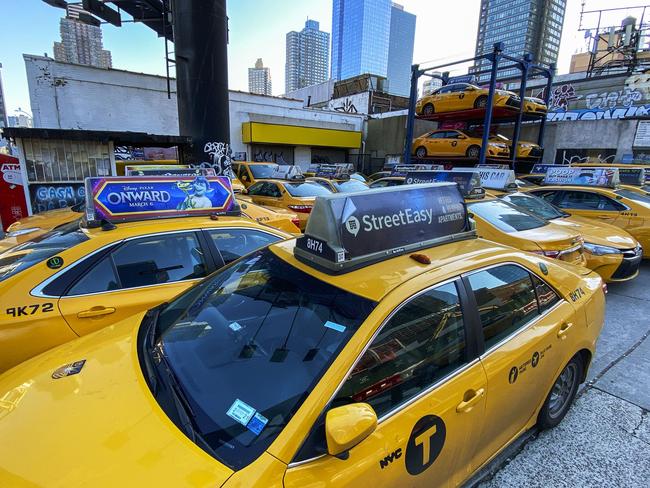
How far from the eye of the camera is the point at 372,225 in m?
2.07

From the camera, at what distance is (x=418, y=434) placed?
164 centimetres

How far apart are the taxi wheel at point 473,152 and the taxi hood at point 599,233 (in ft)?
28.1

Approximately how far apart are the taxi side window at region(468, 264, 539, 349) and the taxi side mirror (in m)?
1.03

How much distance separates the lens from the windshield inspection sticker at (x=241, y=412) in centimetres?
144

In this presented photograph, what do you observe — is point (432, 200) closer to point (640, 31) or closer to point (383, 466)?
point (383, 466)

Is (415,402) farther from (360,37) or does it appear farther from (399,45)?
(399,45)

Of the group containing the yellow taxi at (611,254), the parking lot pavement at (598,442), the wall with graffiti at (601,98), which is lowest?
the parking lot pavement at (598,442)

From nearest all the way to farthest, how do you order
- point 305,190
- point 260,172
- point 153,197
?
point 153,197 → point 305,190 → point 260,172

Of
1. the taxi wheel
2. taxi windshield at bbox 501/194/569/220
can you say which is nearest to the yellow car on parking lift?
taxi windshield at bbox 501/194/569/220

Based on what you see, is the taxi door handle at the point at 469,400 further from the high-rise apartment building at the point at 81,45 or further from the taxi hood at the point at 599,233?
the high-rise apartment building at the point at 81,45

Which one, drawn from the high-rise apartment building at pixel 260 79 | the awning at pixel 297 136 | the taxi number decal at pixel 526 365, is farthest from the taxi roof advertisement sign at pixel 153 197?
the high-rise apartment building at pixel 260 79

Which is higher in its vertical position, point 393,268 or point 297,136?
point 297,136

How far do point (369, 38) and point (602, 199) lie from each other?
3380 inches

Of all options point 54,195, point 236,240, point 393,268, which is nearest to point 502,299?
point 393,268
